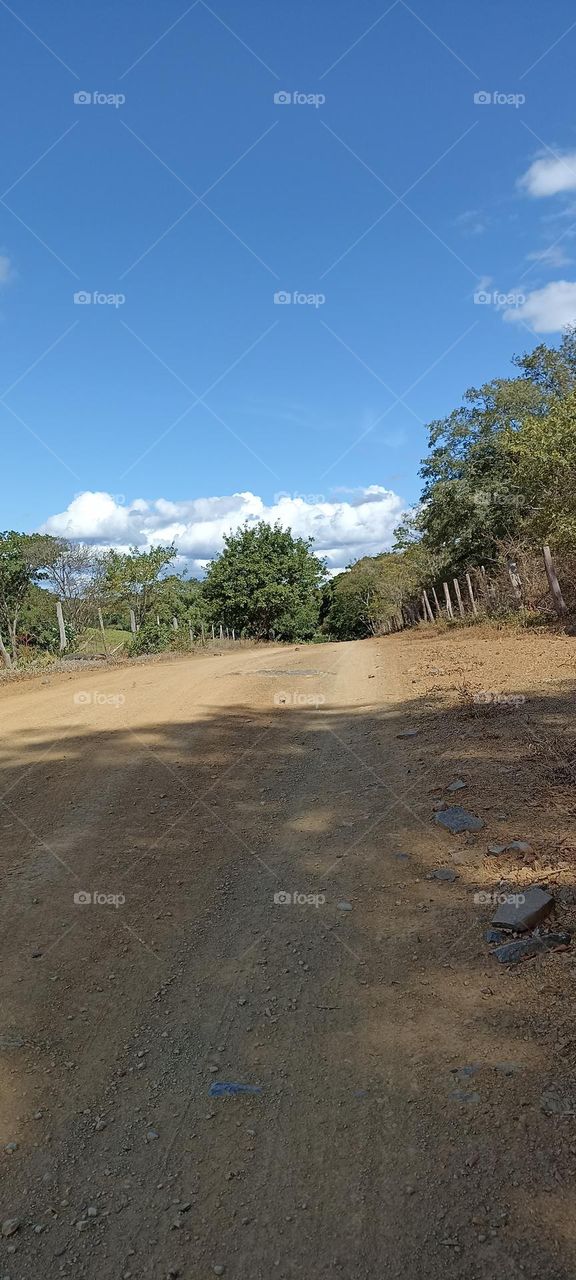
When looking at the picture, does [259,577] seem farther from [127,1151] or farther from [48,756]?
[127,1151]

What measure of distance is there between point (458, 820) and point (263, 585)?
3018 cm

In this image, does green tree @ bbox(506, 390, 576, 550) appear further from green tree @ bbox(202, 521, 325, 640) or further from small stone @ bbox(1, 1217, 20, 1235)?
green tree @ bbox(202, 521, 325, 640)

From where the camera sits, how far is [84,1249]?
2.19 meters

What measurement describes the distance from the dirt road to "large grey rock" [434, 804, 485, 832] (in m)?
0.12

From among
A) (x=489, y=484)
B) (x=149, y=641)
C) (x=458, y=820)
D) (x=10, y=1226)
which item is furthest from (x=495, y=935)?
(x=489, y=484)

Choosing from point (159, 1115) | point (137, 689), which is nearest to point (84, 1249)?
point (159, 1115)

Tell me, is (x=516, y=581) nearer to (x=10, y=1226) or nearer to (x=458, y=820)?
(x=458, y=820)

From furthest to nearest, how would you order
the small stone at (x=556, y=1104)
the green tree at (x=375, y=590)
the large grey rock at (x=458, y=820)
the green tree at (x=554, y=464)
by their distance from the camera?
the green tree at (x=375, y=590)
the green tree at (x=554, y=464)
the large grey rock at (x=458, y=820)
the small stone at (x=556, y=1104)

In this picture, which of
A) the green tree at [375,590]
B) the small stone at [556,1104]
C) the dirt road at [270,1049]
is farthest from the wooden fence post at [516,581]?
the small stone at [556,1104]

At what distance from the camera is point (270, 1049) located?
9.80ft

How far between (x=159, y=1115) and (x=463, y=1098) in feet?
3.63

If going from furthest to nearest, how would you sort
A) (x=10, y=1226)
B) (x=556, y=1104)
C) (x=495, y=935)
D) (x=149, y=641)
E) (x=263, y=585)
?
(x=263, y=585) < (x=149, y=641) < (x=495, y=935) < (x=556, y=1104) < (x=10, y=1226)

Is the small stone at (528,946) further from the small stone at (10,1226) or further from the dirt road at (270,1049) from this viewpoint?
the small stone at (10,1226)

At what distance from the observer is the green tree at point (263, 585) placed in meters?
34.8
